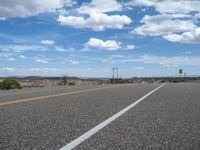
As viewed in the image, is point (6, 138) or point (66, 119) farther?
point (66, 119)

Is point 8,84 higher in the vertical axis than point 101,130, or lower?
higher

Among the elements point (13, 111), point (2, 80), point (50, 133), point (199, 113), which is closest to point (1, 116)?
point (13, 111)

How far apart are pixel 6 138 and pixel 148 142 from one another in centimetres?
212

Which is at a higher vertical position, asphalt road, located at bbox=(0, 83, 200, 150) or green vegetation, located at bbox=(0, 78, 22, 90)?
green vegetation, located at bbox=(0, 78, 22, 90)

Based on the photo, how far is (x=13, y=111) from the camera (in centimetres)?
1075

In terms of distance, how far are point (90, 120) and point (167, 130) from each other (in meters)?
1.92

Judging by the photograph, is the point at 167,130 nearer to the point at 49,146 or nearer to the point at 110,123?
the point at 110,123

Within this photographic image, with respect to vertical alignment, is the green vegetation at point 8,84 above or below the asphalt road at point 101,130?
above

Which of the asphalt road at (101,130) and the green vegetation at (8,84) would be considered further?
the green vegetation at (8,84)

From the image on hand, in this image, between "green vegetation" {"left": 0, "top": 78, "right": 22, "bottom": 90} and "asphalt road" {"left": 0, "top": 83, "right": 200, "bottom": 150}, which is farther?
"green vegetation" {"left": 0, "top": 78, "right": 22, "bottom": 90}

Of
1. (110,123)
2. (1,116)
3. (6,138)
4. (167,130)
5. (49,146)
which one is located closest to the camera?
(49,146)

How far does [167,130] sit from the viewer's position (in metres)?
7.71

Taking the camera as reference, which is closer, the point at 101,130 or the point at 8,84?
the point at 101,130

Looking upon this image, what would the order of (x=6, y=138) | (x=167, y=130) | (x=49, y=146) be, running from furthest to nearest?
(x=167, y=130) < (x=6, y=138) < (x=49, y=146)
